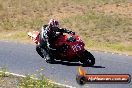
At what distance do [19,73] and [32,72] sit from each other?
49 cm

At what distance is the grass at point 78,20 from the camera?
26891 millimetres

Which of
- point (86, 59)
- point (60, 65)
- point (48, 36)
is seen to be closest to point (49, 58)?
point (60, 65)

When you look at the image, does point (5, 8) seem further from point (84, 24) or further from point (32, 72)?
point (32, 72)

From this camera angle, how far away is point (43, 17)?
3362 centimetres

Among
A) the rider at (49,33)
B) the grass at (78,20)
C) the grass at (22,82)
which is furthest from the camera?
the grass at (78,20)

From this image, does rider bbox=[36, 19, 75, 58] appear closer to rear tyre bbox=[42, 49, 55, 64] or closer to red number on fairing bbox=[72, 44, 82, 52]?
rear tyre bbox=[42, 49, 55, 64]

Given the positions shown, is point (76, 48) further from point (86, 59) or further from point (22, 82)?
point (22, 82)

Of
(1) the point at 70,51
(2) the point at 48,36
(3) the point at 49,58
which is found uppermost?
(2) the point at 48,36

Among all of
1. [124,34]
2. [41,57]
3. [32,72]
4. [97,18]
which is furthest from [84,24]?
[32,72]

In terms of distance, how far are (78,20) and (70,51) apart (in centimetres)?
1216

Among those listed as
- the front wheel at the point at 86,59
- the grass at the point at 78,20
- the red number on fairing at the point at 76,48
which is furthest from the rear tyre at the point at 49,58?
the grass at the point at 78,20

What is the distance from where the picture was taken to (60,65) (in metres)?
19.3

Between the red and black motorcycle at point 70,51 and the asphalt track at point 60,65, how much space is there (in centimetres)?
28

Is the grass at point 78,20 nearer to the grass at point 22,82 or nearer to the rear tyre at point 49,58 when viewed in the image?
the rear tyre at point 49,58
